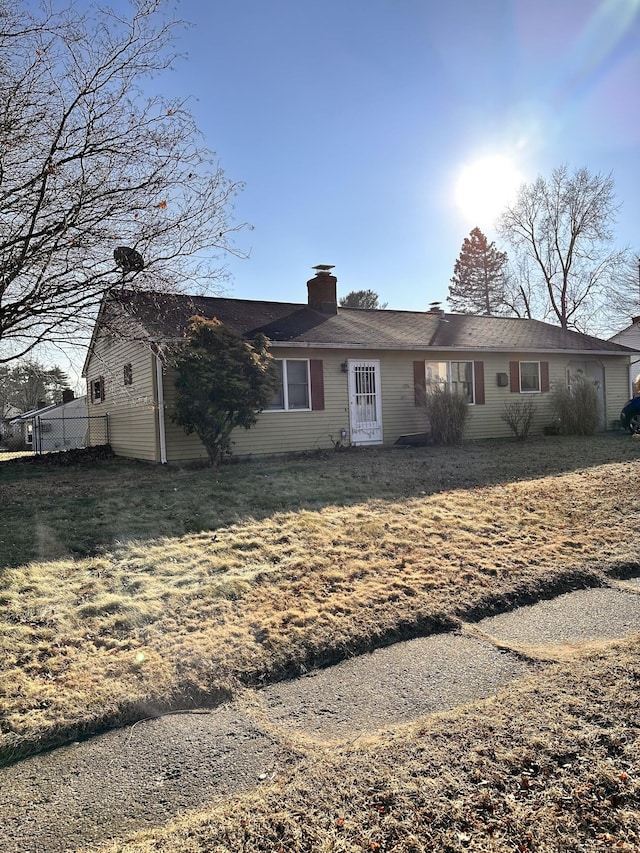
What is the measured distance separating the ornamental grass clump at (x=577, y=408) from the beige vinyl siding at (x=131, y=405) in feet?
35.7

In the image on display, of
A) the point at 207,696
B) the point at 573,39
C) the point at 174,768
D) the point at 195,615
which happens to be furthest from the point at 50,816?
the point at 573,39

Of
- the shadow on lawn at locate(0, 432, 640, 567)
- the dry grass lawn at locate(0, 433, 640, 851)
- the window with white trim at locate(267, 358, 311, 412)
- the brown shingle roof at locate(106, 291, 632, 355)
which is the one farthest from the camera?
the brown shingle roof at locate(106, 291, 632, 355)

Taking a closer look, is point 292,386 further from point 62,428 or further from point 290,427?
point 62,428

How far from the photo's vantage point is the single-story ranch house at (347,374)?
12016 millimetres

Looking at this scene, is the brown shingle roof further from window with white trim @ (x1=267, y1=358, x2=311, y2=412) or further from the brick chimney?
window with white trim @ (x1=267, y1=358, x2=311, y2=412)

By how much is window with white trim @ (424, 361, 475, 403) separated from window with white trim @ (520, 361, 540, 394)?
2.06 metres

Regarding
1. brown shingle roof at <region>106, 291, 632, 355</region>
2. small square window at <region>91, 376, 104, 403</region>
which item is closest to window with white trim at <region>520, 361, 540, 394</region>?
brown shingle roof at <region>106, 291, 632, 355</region>

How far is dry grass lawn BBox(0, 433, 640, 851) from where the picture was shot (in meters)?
1.98

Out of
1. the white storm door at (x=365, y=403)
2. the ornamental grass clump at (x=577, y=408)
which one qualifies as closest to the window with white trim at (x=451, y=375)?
the white storm door at (x=365, y=403)

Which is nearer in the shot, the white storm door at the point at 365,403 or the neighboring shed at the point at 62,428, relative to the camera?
the white storm door at the point at 365,403

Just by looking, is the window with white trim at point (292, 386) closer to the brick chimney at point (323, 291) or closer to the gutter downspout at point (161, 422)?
the gutter downspout at point (161, 422)

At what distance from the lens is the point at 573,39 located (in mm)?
7711

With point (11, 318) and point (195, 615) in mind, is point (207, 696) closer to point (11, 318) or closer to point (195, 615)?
point (195, 615)

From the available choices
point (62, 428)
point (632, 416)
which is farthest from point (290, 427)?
point (62, 428)
